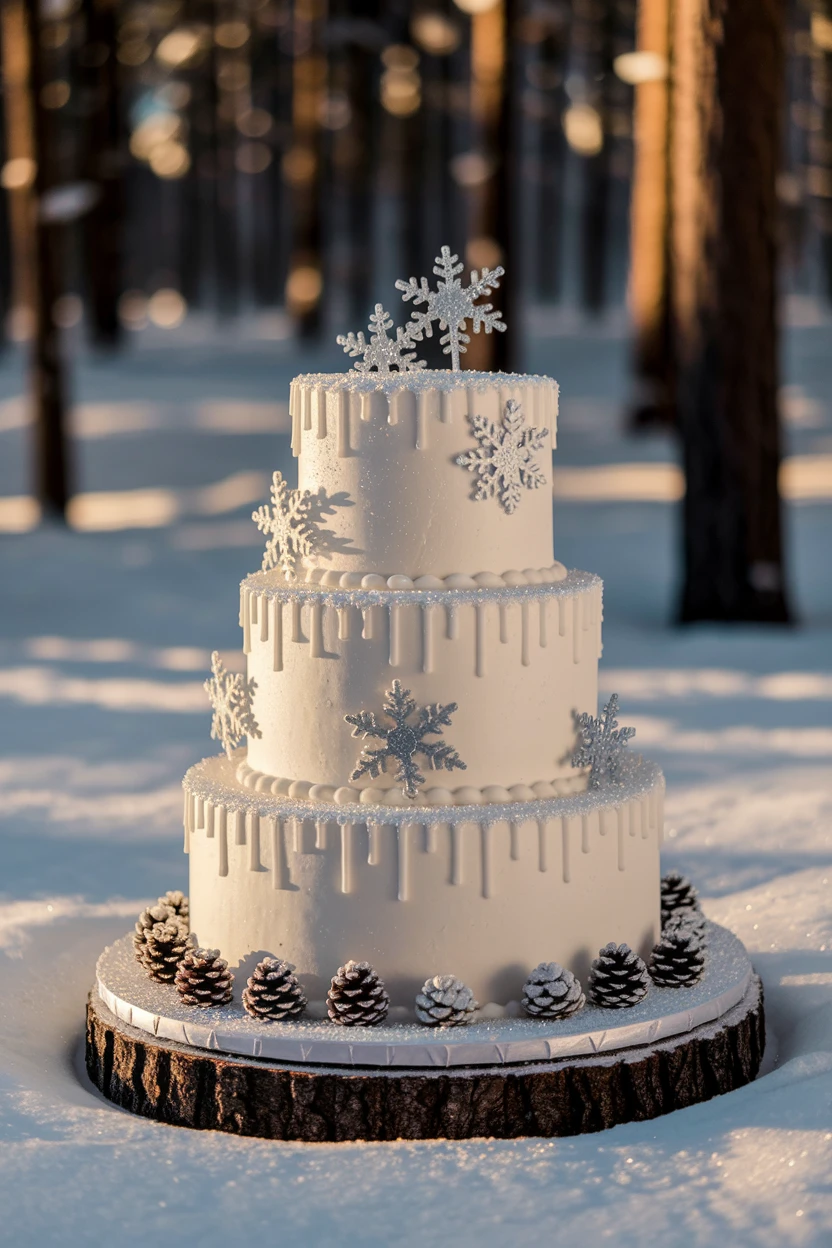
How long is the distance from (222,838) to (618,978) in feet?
3.97

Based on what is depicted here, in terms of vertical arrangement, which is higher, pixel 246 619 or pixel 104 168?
pixel 104 168

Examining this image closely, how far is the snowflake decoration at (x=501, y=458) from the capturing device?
16.5 feet

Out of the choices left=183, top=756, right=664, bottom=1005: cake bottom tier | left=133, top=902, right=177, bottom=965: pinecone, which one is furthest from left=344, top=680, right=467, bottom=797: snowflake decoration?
left=133, top=902, right=177, bottom=965: pinecone

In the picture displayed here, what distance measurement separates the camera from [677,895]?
6.00m

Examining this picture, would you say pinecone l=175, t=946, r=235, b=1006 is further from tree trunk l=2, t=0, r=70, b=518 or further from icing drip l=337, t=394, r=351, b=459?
tree trunk l=2, t=0, r=70, b=518

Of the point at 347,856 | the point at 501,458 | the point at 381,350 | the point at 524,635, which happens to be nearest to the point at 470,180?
the point at 381,350

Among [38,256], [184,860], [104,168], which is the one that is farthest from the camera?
[104,168]

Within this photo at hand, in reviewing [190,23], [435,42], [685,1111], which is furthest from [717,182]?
[190,23]

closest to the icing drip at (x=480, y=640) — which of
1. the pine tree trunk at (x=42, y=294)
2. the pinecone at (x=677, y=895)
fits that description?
the pinecone at (x=677, y=895)

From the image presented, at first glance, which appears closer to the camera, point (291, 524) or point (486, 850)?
point (486, 850)

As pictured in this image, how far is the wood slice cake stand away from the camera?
4711 millimetres

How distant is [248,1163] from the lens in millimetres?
4559

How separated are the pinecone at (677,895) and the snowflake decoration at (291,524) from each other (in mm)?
1760

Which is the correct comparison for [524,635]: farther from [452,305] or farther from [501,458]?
[452,305]
